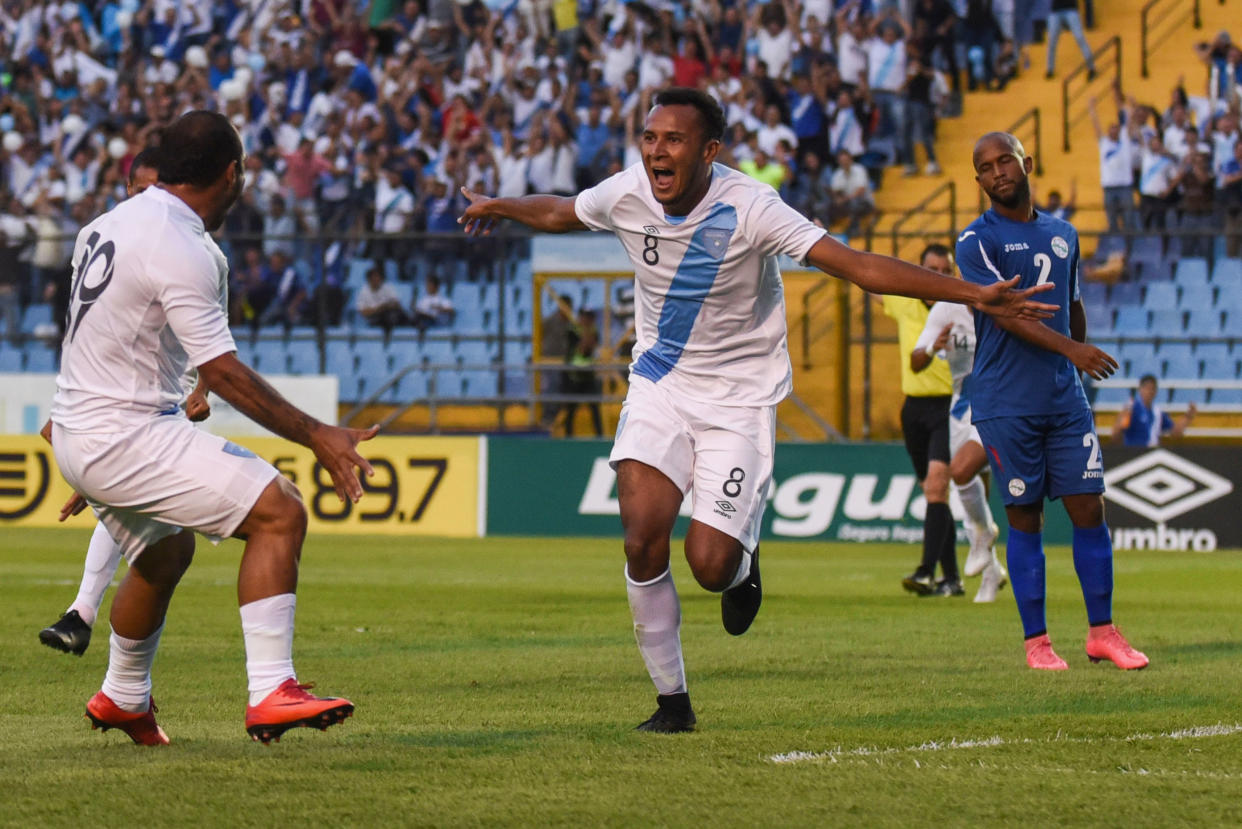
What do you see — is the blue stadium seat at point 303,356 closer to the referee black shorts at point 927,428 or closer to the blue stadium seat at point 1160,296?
the blue stadium seat at point 1160,296

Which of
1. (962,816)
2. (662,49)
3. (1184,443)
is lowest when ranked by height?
(1184,443)

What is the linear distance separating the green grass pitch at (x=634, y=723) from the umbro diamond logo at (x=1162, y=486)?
236 inches

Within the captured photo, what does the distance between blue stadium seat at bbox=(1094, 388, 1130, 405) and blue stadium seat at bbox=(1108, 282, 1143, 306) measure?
3.87 feet

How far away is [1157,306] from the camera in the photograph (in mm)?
21469

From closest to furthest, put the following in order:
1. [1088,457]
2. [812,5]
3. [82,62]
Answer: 1. [1088,457]
2. [812,5]
3. [82,62]

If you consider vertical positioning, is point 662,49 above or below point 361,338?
above

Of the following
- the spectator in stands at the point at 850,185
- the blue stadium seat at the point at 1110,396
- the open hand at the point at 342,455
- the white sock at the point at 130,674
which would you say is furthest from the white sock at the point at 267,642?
the spectator in stands at the point at 850,185

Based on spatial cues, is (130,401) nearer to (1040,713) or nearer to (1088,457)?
(1040,713)

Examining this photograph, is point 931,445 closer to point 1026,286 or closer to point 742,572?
point 1026,286

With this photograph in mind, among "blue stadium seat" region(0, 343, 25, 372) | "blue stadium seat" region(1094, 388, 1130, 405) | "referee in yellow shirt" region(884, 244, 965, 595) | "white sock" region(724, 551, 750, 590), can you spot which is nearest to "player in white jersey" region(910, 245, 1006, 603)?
"referee in yellow shirt" region(884, 244, 965, 595)

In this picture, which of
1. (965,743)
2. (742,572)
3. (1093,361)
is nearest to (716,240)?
(742,572)

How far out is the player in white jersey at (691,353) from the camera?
6.54m

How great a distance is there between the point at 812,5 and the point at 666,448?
19.5 m

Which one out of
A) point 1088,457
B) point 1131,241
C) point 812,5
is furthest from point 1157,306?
point 1088,457
